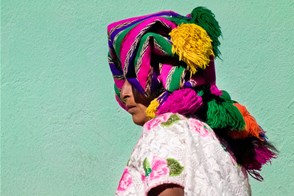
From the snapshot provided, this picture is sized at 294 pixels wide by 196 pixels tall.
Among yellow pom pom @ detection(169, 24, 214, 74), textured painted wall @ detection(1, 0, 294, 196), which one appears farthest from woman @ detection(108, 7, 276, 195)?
textured painted wall @ detection(1, 0, 294, 196)

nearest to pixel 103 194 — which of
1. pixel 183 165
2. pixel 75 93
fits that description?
pixel 75 93

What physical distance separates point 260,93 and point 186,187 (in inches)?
55.1

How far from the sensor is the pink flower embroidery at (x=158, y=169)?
2.25 metres

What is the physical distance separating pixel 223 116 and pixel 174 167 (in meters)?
0.29

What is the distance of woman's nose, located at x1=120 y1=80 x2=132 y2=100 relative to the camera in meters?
2.58

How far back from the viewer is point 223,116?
2471mm

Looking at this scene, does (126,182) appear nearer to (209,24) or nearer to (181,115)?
(181,115)

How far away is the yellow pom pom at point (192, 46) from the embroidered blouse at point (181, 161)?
A: 170 mm

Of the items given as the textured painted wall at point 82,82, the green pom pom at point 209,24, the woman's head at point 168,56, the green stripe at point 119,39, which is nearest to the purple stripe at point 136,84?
the woman's head at point 168,56

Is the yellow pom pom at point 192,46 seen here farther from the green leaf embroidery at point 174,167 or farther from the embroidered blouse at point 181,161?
the green leaf embroidery at point 174,167

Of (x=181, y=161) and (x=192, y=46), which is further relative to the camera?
(x=192, y=46)

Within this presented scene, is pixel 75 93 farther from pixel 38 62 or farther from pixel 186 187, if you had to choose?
pixel 186 187

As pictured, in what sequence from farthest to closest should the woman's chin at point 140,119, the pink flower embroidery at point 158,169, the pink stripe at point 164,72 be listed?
the woman's chin at point 140,119 < the pink stripe at point 164,72 < the pink flower embroidery at point 158,169

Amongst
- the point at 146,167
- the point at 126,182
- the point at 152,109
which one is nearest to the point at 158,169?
the point at 146,167
